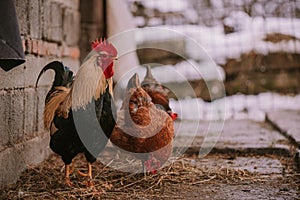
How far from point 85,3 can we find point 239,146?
9.34ft

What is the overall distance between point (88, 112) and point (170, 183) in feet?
2.40

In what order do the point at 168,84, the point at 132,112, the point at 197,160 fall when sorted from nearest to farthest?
the point at 132,112 < the point at 197,160 < the point at 168,84

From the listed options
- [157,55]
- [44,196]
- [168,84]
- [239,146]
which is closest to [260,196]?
[44,196]

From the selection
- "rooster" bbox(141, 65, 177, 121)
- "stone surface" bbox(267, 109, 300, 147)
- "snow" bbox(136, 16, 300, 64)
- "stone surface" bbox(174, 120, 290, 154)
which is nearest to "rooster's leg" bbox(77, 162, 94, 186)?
"rooster" bbox(141, 65, 177, 121)

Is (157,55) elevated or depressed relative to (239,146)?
elevated

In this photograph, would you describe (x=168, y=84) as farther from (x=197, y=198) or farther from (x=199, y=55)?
(x=197, y=198)

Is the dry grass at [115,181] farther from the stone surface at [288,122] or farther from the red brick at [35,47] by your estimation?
the stone surface at [288,122]

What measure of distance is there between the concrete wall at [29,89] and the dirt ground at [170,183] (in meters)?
0.16

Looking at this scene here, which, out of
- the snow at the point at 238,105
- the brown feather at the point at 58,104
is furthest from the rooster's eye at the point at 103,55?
the snow at the point at 238,105

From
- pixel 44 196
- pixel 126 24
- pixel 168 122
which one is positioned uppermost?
pixel 126 24

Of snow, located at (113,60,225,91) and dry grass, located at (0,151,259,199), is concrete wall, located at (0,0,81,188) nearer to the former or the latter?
dry grass, located at (0,151,259,199)

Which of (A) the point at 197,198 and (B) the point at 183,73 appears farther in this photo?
(B) the point at 183,73

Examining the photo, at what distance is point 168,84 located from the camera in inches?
306

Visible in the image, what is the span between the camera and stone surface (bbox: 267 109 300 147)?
4.67 meters
